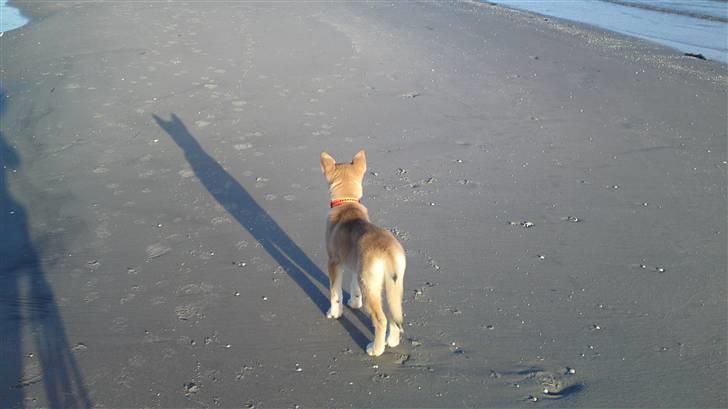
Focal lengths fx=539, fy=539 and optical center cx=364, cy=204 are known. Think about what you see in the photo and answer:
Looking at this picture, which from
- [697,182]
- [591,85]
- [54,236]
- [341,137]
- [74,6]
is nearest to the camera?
[54,236]

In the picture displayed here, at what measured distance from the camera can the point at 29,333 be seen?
4.23m

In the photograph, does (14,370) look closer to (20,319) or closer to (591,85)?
(20,319)

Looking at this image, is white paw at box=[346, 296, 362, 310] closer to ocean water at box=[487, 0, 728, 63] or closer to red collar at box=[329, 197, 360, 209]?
red collar at box=[329, 197, 360, 209]

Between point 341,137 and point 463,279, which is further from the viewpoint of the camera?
point 341,137

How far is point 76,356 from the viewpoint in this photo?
4.02 m

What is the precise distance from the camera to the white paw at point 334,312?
4449 millimetres

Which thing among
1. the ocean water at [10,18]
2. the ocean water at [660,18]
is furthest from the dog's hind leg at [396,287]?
the ocean water at [10,18]

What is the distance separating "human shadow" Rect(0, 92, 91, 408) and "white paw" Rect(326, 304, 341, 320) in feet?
6.03

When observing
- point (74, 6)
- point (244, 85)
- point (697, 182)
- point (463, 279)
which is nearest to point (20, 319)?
point (463, 279)

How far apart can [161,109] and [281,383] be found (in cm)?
663

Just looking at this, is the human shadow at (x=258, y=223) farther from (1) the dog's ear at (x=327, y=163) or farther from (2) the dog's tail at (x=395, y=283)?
(1) the dog's ear at (x=327, y=163)

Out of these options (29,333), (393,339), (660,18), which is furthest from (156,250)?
(660,18)

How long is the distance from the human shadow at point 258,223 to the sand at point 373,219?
0.03 metres

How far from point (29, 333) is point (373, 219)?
10.9ft
